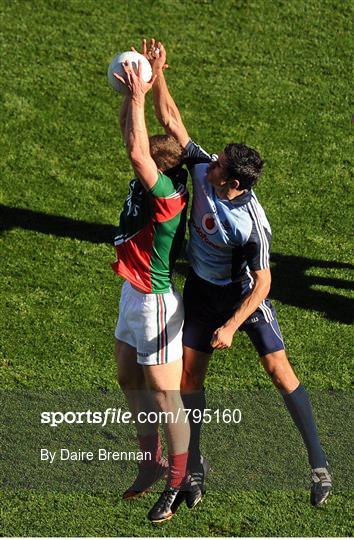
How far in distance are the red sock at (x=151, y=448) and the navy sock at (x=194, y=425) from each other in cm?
21

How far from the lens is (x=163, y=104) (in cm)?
791

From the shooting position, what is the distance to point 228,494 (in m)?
8.53

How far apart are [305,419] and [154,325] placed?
1208mm

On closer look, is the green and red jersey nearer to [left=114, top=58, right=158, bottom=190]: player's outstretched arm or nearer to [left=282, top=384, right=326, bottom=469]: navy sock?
[left=114, top=58, right=158, bottom=190]: player's outstretched arm

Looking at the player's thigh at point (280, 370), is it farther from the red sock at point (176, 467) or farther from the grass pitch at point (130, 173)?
the grass pitch at point (130, 173)

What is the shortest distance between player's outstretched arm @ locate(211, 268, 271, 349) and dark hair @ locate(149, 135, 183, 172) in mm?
822

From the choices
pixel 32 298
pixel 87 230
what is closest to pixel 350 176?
pixel 87 230

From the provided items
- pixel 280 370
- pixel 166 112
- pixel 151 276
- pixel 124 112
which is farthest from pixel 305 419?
pixel 124 112

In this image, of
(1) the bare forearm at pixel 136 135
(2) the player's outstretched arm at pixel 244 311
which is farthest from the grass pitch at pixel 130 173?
(1) the bare forearm at pixel 136 135

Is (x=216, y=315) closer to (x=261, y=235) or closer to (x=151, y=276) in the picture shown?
(x=151, y=276)

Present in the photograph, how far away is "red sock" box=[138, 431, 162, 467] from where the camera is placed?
319 inches

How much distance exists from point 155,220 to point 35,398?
233 cm

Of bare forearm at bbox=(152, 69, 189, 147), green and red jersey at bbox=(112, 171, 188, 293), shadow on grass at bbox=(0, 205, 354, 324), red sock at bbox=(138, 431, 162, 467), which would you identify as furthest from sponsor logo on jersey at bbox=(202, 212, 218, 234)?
shadow on grass at bbox=(0, 205, 354, 324)

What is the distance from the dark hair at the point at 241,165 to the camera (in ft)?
23.8
